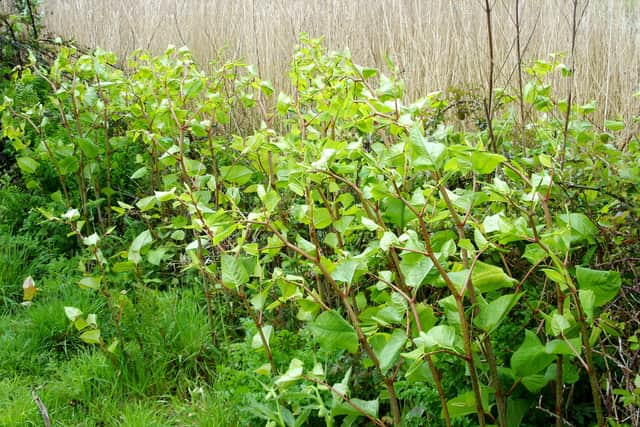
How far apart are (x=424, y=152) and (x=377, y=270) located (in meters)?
1.06

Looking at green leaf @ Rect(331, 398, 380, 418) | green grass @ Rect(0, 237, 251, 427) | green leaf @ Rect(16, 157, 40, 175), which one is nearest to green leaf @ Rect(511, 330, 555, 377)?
green leaf @ Rect(331, 398, 380, 418)

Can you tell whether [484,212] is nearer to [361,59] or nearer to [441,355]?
[441,355]

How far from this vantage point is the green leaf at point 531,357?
1432mm

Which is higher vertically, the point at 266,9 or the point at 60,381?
the point at 266,9

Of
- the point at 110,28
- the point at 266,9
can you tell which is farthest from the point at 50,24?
the point at 266,9

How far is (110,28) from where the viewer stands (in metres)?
6.02

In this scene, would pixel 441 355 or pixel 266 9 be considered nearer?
pixel 441 355

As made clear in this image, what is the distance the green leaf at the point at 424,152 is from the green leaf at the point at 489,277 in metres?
0.28

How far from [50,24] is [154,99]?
6.24m

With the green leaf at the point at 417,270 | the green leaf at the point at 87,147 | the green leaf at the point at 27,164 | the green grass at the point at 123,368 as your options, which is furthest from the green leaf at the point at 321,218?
the green leaf at the point at 27,164

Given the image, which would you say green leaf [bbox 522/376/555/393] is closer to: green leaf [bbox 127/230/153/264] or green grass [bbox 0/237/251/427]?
green grass [bbox 0/237/251/427]

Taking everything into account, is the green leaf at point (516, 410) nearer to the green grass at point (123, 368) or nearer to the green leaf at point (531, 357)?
the green leaf at point (531, 357)

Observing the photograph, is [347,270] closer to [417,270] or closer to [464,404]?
[417,270]

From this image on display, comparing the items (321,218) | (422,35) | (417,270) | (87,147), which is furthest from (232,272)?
(422,35)
